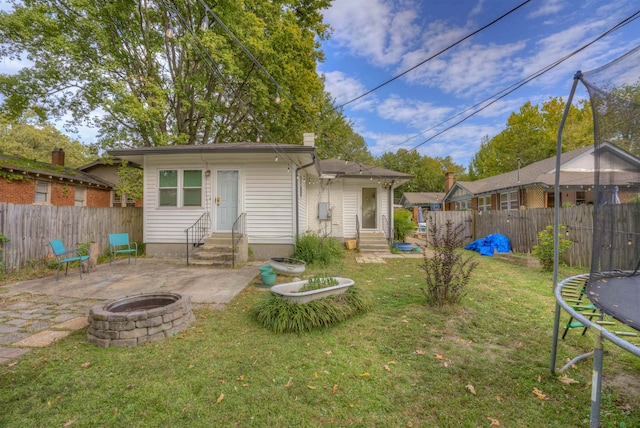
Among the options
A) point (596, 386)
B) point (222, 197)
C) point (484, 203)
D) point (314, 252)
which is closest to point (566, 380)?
point (596, 386)

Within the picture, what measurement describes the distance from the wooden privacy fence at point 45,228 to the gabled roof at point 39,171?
621 cm

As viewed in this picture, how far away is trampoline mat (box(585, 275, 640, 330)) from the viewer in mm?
1600

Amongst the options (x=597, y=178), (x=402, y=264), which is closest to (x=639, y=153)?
(x=597, y=178)

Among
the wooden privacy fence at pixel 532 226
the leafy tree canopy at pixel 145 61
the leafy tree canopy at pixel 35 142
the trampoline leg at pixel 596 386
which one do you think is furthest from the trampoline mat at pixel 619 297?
the leafy tree canopy at pixel 35 142

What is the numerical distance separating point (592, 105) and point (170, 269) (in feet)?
27.4

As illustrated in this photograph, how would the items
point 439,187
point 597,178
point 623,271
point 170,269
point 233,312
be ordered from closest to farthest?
point 597,178 < point 623,271 < point 233,312 < point 170,269 < point 439,187

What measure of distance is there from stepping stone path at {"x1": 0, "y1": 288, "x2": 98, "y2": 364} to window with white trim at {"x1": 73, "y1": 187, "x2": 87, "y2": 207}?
1244 centimetres

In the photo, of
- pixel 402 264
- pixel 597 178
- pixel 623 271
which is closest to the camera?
pixel 597 178

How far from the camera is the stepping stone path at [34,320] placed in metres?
3.19

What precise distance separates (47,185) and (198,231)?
10.9 meters

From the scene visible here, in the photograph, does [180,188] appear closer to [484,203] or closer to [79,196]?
[79,196]

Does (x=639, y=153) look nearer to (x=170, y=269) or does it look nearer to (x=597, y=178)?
(x=597, y=178)

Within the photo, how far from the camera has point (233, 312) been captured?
4348mm

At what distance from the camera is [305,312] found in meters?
3.79
